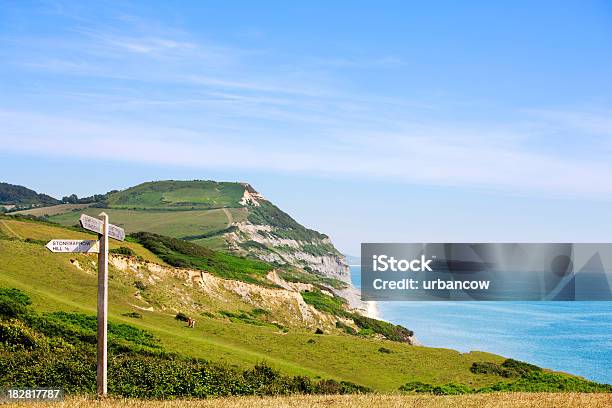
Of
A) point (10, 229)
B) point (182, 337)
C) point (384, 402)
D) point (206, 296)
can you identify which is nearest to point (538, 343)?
point (206, 296)

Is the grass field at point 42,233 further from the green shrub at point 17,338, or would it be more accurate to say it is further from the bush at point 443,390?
the bush at point 443,390

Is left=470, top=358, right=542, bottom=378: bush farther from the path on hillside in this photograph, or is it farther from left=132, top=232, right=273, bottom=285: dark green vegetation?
the path on hillside

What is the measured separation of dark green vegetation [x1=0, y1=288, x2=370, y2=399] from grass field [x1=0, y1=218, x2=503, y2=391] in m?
7.17

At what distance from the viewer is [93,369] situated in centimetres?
2941

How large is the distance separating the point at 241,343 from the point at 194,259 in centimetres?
5616

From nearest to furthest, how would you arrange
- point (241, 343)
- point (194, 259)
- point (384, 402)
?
point (384, 402), point (241, 343), point (194, 259)

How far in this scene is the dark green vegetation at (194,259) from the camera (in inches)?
4245

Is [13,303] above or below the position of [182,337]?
above

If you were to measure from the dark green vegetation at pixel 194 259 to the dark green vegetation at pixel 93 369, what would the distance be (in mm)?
56319

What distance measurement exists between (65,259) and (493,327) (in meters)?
142

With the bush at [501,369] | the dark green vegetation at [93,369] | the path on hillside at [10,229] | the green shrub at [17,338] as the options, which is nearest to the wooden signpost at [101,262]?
the dark green vegetation at [93,369]

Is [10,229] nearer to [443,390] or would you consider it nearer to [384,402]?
[443,390]

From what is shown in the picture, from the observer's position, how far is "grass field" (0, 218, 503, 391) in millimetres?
56156

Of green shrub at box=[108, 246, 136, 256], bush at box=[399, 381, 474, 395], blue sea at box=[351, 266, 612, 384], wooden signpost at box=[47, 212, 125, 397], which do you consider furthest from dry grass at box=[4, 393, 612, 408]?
blue sea at box=[351, 266, 612, 384]
